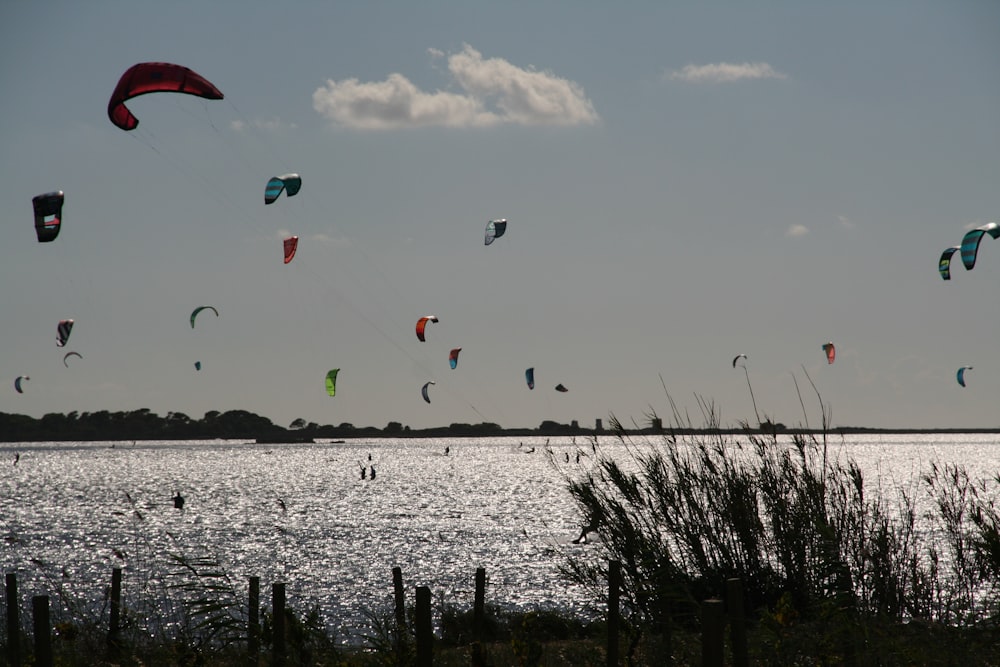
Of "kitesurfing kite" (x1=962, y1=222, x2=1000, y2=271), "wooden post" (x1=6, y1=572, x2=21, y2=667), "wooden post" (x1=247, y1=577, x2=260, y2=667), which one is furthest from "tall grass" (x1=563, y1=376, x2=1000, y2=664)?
"kitesurfing kite" (x1=962, y1=222, x2=1000, y2=271)

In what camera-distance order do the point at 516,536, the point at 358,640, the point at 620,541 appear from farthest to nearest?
the point at 516,536, the point at 358,640, the point at 620,541

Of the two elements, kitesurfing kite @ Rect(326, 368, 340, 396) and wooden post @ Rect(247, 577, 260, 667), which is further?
kitesurfing kite @ Rect(326, 368, 340, 396)

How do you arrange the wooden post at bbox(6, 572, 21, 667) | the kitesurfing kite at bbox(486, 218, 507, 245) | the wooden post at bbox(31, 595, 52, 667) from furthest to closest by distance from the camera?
the kitesurfing kite at bbox(486, 218, 507, 245) < the wooden post at bbox(6, 572, 21, 667) < the wooden post at bbox(31, 595, 52, 667)

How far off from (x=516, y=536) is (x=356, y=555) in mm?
11411

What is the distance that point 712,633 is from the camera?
5.15 m

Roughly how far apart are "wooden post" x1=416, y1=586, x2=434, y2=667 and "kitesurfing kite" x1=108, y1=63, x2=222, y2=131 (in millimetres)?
10817

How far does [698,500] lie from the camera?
9.74 meters

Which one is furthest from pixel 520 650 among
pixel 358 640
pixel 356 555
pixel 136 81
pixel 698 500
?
pixel 356 555

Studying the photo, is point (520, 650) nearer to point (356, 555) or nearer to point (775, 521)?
point (775, 521)

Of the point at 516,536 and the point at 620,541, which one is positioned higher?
the point at 620,541

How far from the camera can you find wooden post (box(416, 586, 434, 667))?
6.54 meters

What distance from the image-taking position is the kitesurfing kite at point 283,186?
23.7 meters

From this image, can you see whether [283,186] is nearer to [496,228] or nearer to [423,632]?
[496,228]

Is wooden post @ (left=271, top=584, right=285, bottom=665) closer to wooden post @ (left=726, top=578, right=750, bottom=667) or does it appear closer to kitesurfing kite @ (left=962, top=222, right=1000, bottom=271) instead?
wooden post @ (left=726, top=578, right=750, bottom=667)
